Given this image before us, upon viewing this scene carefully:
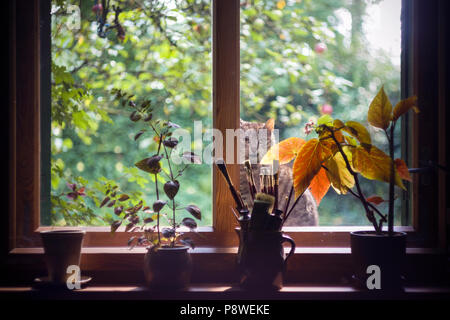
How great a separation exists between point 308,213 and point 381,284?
1.25 feet

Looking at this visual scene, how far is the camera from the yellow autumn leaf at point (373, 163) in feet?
4.17

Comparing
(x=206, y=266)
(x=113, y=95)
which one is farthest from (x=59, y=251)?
(x=113, y=95)

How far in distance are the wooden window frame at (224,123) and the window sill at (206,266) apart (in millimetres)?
55

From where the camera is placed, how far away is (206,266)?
4.78 feet

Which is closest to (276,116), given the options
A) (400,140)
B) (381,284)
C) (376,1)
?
(400,140)

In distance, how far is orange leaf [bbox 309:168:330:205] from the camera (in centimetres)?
141

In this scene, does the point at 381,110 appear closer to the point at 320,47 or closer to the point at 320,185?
the point at 320,185

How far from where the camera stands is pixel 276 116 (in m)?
1.59

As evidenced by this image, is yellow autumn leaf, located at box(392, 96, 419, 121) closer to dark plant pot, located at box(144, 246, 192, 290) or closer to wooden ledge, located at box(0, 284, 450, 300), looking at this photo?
wooden ledge, located at box(0, 284, 450, 300)

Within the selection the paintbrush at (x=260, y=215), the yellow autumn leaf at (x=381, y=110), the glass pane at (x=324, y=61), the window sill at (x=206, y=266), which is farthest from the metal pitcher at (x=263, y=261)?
the yellow autumn leaf at (x=381, y=110)

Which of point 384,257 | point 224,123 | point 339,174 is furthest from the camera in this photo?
point 224,123

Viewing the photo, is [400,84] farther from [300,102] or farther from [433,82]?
[300,102]

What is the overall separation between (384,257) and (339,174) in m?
0.29

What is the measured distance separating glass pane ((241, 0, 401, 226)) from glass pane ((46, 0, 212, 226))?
0.71ft
